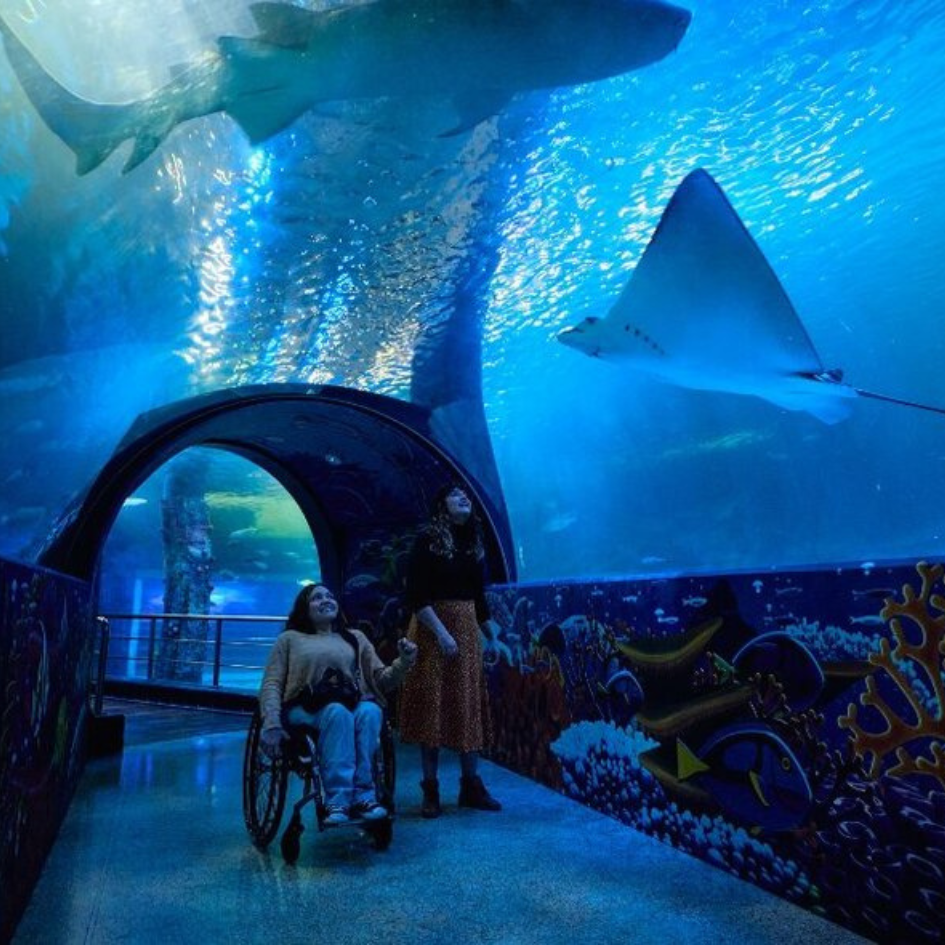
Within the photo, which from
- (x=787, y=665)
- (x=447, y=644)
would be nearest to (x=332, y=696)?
(x=447, y=644)

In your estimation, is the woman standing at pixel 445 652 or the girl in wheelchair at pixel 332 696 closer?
the girl in wheelchair at pixel 332 696

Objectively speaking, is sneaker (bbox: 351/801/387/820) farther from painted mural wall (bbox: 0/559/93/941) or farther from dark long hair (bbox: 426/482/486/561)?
dark long hair (bbox: 426/482/486/561)

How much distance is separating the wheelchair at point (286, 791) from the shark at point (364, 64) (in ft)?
9.82

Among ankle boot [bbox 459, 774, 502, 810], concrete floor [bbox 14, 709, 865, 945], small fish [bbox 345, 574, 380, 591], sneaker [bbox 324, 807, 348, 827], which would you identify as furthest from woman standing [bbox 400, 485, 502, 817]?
small fish [bbox 345, 574, 380, 591]

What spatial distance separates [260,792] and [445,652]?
3.78ft

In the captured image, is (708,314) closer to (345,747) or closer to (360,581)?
(360,581)

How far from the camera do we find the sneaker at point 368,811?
2.88m

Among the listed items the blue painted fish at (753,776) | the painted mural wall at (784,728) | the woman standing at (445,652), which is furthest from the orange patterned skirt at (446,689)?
the blue painted fish at (753,776)

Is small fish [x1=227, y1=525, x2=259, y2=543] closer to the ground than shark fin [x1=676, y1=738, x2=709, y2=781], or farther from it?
farther from it

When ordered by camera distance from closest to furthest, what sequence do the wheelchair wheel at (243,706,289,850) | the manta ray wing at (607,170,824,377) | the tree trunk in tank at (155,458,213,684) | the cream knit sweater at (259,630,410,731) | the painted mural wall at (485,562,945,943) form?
1. the painted mural wall at (485,562,945,943)
2. the wheelchair wheel at (243,706,289,850)
3. the cream knit sweater at (259,630,410,731)
4. the manta ray wing at (607,170,824,377)
5. the tree trunk in tank at (155,458,213,684)

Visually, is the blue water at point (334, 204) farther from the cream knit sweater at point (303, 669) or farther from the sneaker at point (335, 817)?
the sneaker at point (335, 817)

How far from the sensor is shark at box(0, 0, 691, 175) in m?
3.46

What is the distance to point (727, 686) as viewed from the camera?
291 centimetres

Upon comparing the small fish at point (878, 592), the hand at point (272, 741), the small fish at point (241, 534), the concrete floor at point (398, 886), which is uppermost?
the small fish at point (241, 534)
